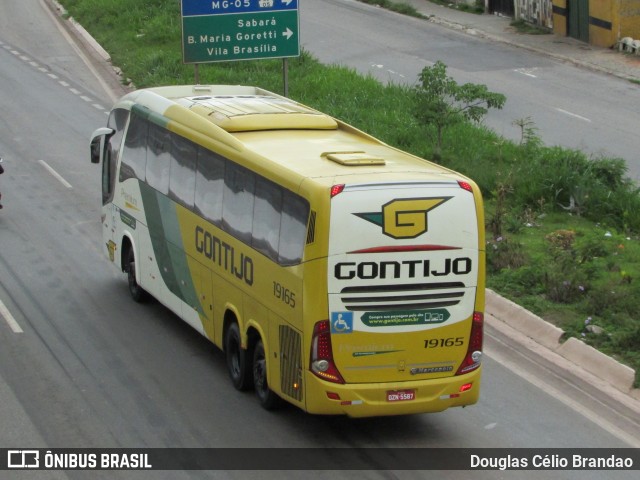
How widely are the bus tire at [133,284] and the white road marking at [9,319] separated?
191 cm

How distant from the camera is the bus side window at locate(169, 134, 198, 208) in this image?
15484mm

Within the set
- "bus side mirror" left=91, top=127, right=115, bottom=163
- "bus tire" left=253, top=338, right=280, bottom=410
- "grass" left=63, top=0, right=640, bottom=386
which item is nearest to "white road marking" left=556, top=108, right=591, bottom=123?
"grass" left=63, top=0, right=640, bottom=386

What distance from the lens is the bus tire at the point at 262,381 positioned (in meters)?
13.7

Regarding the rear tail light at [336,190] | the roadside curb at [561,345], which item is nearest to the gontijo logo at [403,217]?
the rear tail light at [336,190]

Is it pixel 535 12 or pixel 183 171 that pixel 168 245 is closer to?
pixel 183 171

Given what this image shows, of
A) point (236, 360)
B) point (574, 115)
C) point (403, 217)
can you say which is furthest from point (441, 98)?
point (403, 217)

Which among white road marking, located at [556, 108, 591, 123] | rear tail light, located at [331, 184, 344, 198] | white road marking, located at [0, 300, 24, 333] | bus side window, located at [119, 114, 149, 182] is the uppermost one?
rear tail light, located at [331, 184, 344, 198]

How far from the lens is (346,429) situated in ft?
43.8

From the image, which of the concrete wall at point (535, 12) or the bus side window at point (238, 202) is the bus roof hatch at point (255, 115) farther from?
the concrete wall at point (535, 12)

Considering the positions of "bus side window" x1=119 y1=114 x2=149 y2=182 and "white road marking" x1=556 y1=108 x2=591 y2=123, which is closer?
"bus side window" x1=119 y1=114 x2=149 y2=182

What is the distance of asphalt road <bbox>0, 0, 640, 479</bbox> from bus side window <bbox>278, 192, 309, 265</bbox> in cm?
202

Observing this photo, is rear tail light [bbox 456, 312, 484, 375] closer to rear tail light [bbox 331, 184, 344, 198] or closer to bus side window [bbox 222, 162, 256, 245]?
rear tail light [bbox 331, 184, 344, 198]

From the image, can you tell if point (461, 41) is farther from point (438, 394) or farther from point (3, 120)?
point (438, 394)

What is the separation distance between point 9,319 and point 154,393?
3.76m
